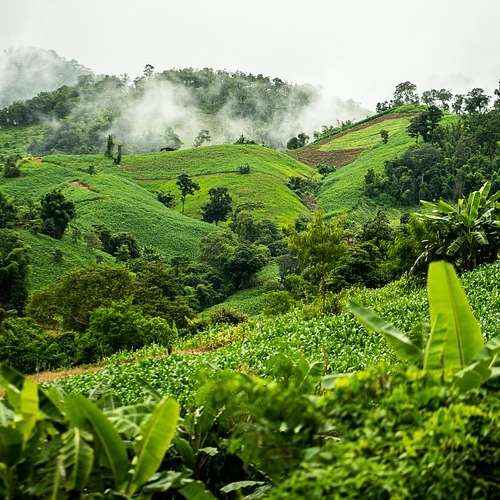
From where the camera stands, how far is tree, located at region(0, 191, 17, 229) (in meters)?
54.6

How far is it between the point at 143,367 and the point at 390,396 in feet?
48.9

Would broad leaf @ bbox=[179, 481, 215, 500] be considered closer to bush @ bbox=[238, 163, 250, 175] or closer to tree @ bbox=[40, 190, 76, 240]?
tree @ bbox=[40, 190, 76, 240]

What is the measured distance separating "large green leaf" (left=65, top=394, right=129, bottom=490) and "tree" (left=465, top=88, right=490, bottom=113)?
93409 millimetres

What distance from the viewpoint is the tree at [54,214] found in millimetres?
56156

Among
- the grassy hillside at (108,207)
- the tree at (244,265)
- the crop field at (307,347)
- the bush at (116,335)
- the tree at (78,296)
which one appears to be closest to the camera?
the crop field at (307,347)

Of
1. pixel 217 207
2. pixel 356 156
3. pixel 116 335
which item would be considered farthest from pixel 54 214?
pixel 356 156

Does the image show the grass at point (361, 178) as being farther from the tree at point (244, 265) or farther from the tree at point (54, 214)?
the tree at point (54, 214)

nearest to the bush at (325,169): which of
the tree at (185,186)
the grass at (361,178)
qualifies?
the grass at (361,178)

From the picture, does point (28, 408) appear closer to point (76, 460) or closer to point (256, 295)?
point (76, 460)

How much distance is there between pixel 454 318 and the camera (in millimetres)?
4668

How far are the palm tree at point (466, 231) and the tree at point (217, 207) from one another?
188 ft

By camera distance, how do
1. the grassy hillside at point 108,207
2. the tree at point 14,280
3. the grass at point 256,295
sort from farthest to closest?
1. the grassy hillside at point 108,207
2. the grass at point 256,295
3. the tree at point 14,280

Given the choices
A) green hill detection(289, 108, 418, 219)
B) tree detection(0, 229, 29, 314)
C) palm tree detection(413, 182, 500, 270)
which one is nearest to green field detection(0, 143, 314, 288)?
tree detection(0, 229, 29, 314)

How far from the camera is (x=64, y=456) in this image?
3.62m
